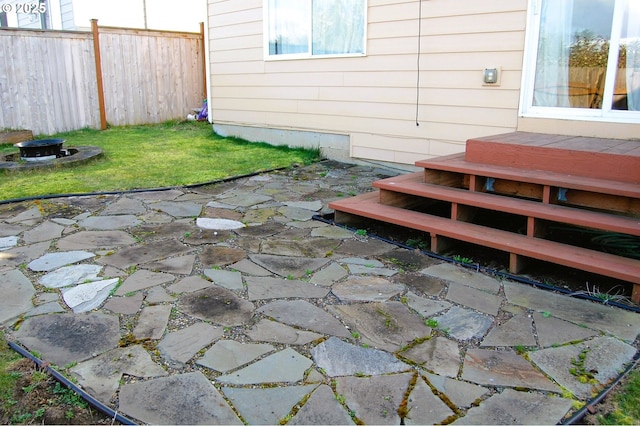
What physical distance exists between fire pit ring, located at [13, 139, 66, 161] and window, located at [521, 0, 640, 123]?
17.9 ft

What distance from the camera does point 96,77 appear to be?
9.33m

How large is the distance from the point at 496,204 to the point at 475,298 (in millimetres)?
862

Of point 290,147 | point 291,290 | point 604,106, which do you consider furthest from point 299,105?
point 291,290

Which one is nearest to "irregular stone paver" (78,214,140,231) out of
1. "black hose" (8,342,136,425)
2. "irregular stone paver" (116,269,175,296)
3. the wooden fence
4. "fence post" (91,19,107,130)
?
"irregular stone paver" (116,269,175,296)

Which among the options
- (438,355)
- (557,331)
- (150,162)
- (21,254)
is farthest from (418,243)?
(150,162)

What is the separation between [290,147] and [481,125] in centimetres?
301

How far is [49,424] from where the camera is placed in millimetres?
1850

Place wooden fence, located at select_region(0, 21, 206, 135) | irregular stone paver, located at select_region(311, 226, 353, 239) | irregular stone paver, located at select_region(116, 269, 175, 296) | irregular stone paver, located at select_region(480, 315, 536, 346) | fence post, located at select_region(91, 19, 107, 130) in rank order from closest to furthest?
irregular stone paver, located at select_region(480, 315, 536, 346) → irregular stone paver, located at select_region(116, 269, 175, 296) → irregular stone paver, located at select_region(311, 226, 353, 239) → wooden fence, located at select_region(0, 21, 206, 135) → fence post, located at select_region(91, 19, 107, 130)

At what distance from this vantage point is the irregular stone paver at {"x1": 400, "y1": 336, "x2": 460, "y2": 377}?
219 cm

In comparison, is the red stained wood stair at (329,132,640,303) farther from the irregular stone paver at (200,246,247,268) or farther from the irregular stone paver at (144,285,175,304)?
the irregular stone paver at (144,285,175,304)

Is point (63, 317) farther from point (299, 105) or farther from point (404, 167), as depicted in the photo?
point (299, 105)

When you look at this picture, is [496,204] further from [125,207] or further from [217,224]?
[125,207]

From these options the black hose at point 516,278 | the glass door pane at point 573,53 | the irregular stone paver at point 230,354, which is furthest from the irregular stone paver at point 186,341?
the glass door pane at point 573,53

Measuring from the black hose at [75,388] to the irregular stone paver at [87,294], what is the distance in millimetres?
416
